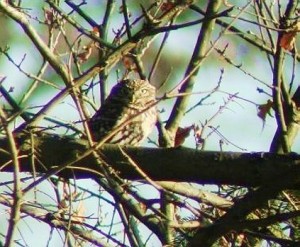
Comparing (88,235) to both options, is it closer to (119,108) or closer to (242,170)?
(242,170)

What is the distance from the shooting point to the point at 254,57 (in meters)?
10.3

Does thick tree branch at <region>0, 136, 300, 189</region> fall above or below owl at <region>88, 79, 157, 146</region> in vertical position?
below

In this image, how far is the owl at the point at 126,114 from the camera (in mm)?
6418

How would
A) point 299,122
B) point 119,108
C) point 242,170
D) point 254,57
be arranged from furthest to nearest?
point 254,57, point 119,108, point 299,122, point 242,170

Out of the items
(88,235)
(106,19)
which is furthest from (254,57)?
(88,235)

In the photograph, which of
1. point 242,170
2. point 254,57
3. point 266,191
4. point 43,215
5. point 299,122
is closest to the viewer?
point 266,191

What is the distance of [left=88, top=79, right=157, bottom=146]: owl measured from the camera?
21.1ft

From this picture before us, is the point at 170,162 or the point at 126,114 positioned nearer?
the point at 170,162

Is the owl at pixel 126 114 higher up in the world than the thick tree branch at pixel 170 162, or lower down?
higher up

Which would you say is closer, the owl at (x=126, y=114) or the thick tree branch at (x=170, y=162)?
the thick tree branch at (x=170, y=162)

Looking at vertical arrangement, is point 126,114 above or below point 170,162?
above

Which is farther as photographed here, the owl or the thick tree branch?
the owl

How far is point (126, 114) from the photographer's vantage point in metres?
7.33

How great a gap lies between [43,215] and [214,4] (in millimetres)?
2075
